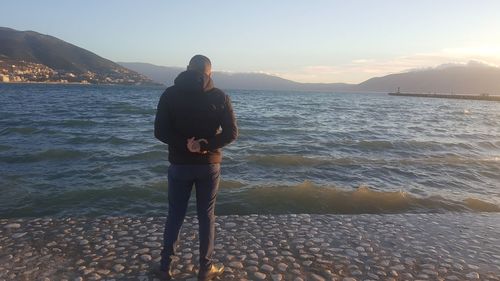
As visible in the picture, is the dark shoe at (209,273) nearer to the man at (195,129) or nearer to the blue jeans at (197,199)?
the blue jeans at (197,199)

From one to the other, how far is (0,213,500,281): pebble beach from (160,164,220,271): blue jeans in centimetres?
44

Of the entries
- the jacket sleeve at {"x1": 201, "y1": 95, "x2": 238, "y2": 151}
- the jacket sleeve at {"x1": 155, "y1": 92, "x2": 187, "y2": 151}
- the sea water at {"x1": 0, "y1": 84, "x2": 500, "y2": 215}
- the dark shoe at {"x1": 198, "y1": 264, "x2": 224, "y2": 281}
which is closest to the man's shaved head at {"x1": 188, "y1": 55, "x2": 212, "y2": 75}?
the jacket sleeve at {"x1": 201, "y1": 95, "x2": 238, "y2": 151}

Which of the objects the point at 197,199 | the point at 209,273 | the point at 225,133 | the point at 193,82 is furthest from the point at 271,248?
the point at 193,82

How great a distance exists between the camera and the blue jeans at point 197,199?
5.12 m

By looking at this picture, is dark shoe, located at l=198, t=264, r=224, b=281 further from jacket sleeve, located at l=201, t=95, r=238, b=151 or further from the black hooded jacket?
jacket sleeve, located at l=201, t=95, r=238, b=151

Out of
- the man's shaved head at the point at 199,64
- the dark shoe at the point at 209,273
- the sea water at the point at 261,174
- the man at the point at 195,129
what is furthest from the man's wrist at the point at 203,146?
the sea water at the point at 261,174

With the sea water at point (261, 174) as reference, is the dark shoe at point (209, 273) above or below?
above

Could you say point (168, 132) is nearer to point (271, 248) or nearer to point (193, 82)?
point (193, 82)

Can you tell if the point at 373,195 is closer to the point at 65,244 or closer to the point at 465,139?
the point at 65,244

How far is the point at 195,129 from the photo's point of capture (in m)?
5.01

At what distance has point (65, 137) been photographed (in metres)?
20.5

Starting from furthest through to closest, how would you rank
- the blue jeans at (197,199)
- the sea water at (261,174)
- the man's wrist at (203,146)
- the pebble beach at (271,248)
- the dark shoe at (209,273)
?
the sea water at (261,174), the pebble beach at (271,248), the dark shoe at (209,273), the blue jeans at (197,199), the man's wrist at (203,146)

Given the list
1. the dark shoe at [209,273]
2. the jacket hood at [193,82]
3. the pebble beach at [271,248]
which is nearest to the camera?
the jacket hood at [193,82]

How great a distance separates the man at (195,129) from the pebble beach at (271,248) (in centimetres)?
129
